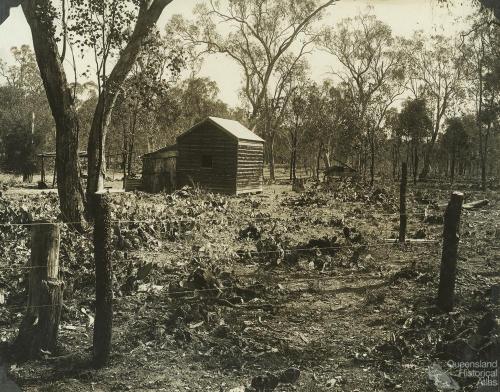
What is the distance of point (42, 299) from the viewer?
5.01 meters

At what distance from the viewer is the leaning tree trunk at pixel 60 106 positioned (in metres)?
10.2

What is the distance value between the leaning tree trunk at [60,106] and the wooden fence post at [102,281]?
666 cm

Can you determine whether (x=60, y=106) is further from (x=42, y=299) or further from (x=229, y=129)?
(x=229, y=129)

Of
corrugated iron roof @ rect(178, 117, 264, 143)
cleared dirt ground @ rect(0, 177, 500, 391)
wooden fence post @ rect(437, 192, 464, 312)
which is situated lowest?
cleared dirt ground @ rect(0, 177, 500, 391)

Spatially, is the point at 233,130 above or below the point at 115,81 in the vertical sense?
above

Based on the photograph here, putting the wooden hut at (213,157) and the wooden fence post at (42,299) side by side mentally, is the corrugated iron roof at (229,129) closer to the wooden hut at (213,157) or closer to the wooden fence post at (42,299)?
the wooden hut at (213,157)

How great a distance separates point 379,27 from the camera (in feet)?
154

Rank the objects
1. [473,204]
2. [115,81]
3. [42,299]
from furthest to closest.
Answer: [473,204]
[115,81]
[42,299]

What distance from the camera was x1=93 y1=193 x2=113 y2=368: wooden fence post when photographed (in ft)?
15.9

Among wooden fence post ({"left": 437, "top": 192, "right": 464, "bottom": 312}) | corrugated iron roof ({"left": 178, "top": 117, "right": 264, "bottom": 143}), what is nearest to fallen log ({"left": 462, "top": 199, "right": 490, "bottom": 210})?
corrugated iron roof ({"left": 178, "top": 117, "right": 264, "bottom": 143})

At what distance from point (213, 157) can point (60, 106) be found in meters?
14.4

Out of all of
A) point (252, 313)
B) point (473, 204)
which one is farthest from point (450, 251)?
point (473, 204)

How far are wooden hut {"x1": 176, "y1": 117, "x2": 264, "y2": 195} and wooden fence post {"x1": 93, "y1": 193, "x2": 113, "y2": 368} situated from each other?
62.7ft

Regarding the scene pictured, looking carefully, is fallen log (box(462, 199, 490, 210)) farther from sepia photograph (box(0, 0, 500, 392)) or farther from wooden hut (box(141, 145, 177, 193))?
wooden hut (box(141, 145, 177, 193))
